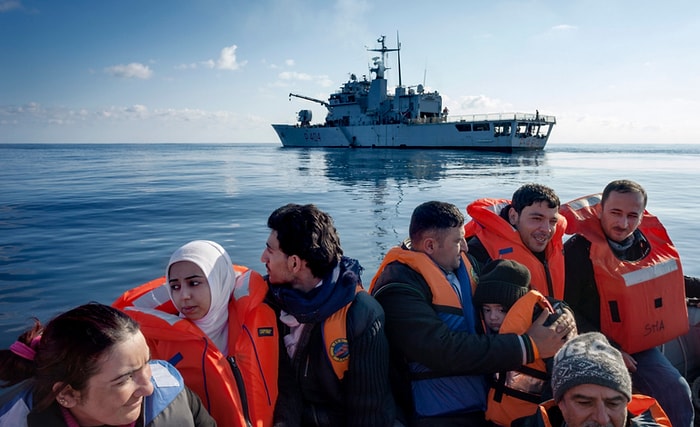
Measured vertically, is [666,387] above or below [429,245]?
below

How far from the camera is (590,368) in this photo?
2.03 metres

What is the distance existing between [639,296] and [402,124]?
2138 inches

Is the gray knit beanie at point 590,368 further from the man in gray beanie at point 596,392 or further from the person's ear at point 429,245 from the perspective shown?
the person's ear at point 429,245

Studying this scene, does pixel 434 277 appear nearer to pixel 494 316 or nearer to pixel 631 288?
pixel 494 316

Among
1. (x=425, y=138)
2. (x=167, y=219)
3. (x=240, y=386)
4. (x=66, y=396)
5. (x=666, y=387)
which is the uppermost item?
(x=425, y=138)

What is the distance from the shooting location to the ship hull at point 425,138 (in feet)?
174

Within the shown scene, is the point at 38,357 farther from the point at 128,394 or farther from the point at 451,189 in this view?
the point at 451,189

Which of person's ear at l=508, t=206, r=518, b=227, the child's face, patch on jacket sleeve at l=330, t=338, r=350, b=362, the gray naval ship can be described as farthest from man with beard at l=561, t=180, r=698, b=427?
the gray naval ship

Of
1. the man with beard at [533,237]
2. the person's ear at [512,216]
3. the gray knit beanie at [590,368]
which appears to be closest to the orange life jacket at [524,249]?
the man with beard at [533,237]

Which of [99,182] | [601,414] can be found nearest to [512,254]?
[601,414]

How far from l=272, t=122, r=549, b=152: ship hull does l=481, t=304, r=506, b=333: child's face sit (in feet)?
172

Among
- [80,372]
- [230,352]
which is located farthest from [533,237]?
[80,372]

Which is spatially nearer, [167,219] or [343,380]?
[343,380]

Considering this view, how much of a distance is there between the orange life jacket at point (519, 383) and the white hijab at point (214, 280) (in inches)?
68.7
